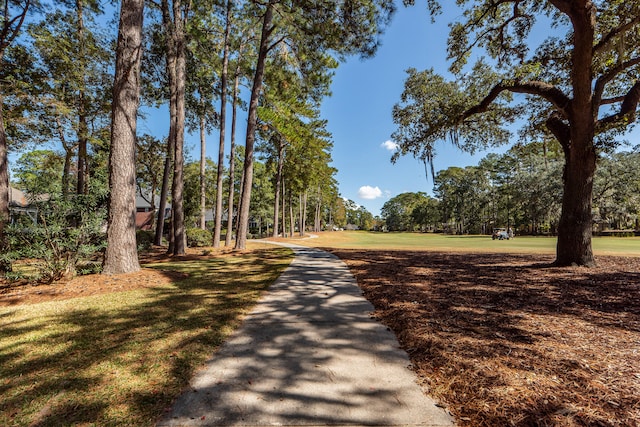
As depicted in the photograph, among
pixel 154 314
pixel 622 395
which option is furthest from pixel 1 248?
pixel 622 395

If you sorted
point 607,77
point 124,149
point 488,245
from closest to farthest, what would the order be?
point 124,149 → point 607,77 → point 488,245

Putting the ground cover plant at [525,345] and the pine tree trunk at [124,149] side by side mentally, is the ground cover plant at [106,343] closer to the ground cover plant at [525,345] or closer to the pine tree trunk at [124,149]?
the pine tree trunk at [124,149]

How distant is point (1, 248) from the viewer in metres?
6.06

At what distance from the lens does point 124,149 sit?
6387 millimetres

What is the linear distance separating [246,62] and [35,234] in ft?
43.5

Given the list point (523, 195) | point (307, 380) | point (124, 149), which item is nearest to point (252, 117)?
point (124, 149)

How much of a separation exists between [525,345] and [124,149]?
345 inches

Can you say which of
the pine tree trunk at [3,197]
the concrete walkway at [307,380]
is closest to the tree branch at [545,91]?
the concrete walkway at [307,380]

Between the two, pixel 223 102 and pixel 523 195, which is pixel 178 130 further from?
pixel 523 195

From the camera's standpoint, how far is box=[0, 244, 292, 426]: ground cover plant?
79.7 inches

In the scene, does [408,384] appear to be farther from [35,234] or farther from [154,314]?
[35,234]

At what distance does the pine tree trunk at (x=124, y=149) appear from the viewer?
6234 mm

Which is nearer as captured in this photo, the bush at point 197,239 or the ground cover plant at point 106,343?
the ground cover plant at point 106,343

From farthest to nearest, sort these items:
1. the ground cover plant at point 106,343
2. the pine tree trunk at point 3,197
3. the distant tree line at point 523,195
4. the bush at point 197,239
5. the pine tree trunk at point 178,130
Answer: the distant tree line at point 523,195
the bush at point 197,239
the pine tree trunk at point 178,130
the pine tree trunk at point 3,197
the ground cover plant at point 106,343
